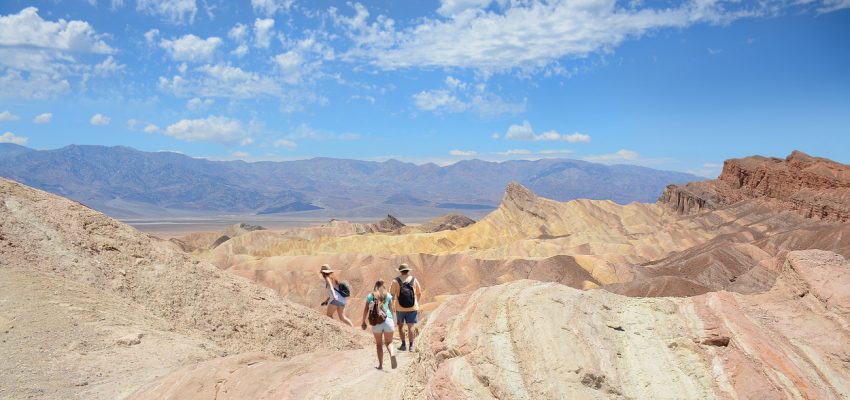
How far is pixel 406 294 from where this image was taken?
932cm

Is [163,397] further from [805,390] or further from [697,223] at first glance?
[697,223]

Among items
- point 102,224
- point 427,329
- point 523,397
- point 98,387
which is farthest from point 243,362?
point 102,224

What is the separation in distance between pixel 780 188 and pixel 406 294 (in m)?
72.5

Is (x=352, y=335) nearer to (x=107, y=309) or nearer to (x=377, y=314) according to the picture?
(x=377, y=314)

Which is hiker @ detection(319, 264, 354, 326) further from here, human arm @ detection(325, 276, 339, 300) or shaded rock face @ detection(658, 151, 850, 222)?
shaded rock face @ detection(658, 151, 850, 222)

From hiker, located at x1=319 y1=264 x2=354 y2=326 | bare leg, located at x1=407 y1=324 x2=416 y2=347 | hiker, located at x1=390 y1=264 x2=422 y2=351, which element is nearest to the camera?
hiker, located at x1=390 y1=264 x2=422 y2=351

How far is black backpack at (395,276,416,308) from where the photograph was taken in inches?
365

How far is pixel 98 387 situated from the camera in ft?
26.6

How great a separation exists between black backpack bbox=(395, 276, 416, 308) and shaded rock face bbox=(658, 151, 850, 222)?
60.2m

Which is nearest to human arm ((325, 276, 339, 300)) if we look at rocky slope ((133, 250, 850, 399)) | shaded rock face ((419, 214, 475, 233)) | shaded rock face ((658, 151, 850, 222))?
rocky slope ((133, 250, 850, 399))

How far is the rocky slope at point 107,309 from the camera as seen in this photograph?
8.68 m

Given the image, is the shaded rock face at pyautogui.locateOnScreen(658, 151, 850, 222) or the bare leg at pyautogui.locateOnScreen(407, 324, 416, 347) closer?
the bare leg at pyautogui.locateOnScreen(407, 324, 416, 347)

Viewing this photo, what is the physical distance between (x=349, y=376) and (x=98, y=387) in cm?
348

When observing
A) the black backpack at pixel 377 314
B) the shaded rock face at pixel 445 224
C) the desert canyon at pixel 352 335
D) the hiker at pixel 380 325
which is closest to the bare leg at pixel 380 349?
the hiker at pixel 380 325
